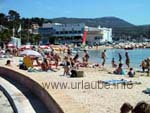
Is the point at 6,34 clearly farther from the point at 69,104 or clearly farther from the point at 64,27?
the point at 69,104

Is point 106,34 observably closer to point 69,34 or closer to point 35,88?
point 69,34

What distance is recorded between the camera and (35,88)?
12141 millimetres

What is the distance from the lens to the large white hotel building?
13775 cm

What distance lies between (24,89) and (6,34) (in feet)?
247

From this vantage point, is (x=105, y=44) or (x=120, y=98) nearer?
(x=120, y=98)

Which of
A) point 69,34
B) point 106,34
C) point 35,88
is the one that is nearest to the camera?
point 35,88

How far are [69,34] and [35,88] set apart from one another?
128904 mm

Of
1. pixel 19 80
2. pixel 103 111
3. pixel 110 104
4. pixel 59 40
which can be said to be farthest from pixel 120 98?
pixel 59 40

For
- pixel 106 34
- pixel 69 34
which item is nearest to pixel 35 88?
pixel 69 34

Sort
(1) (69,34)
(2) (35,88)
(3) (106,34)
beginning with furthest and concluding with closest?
1. (3) (106,34)
2. (1) (69,34)
3. (2) (35,88)

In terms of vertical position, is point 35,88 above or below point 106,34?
below

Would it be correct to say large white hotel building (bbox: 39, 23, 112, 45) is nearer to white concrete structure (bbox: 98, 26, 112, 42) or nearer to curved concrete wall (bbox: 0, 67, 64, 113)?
white concrete structure (bbox: 98, 26, 112, 42)

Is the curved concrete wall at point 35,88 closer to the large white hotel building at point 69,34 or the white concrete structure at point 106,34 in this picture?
the large white hotel building at point 69,34

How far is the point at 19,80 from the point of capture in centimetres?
1546
